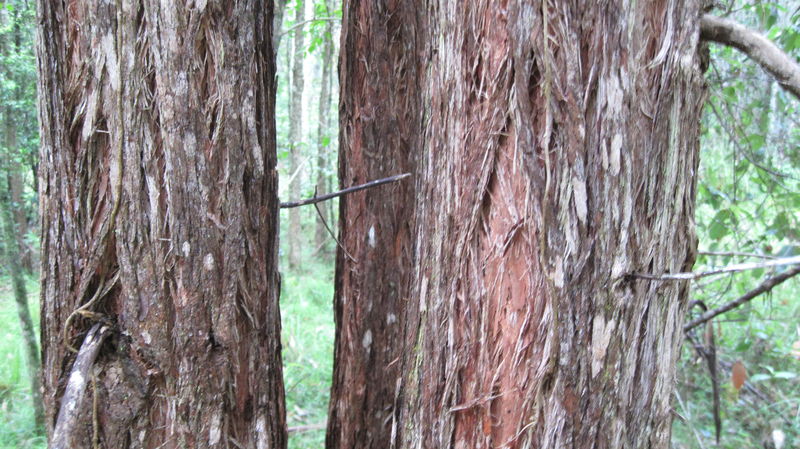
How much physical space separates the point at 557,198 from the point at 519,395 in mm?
464

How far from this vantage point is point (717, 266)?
113 inches

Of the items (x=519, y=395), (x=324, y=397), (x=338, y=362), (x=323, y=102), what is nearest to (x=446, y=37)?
(x=519, y=395)

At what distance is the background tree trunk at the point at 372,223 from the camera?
7.11ft

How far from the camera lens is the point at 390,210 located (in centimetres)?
222

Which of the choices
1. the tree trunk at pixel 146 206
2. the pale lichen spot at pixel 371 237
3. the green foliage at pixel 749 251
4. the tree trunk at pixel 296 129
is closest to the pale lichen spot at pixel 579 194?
the tree trunk at pixel 146 206

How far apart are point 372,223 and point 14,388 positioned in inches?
155

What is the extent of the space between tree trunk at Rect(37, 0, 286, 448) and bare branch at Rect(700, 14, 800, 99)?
3.90 ft

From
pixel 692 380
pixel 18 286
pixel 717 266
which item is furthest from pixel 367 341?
pixel 692 380

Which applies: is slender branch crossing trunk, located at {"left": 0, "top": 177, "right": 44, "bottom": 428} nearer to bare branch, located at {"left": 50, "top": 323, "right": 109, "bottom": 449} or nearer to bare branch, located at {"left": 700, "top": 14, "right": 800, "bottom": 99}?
bare branch, located at {"left": 50, "top": 323, "right": 109, "bottom": 449}

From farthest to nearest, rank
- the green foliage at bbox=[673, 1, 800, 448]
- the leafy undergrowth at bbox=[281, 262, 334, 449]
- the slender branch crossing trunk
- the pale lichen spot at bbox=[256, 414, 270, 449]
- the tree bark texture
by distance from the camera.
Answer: the leafy undergrowth at bbox=[281, 262, 334, 449] → the slender branch crossing trunk → the green foliage at bbox=[673, 1, 800, 448] → the pale lichen spot at bbox=[256, 414, 270, 449] → the tree bark texture

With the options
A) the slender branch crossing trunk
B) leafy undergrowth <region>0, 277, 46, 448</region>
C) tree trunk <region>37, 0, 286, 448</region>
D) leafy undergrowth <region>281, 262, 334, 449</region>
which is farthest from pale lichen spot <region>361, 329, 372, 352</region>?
leafy undergrowth <region>0, 277, 46, 448</region>

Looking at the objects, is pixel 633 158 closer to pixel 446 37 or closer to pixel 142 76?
pixel 446 37

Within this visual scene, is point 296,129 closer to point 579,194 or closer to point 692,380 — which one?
point 692,380

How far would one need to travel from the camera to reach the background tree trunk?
2166mm
